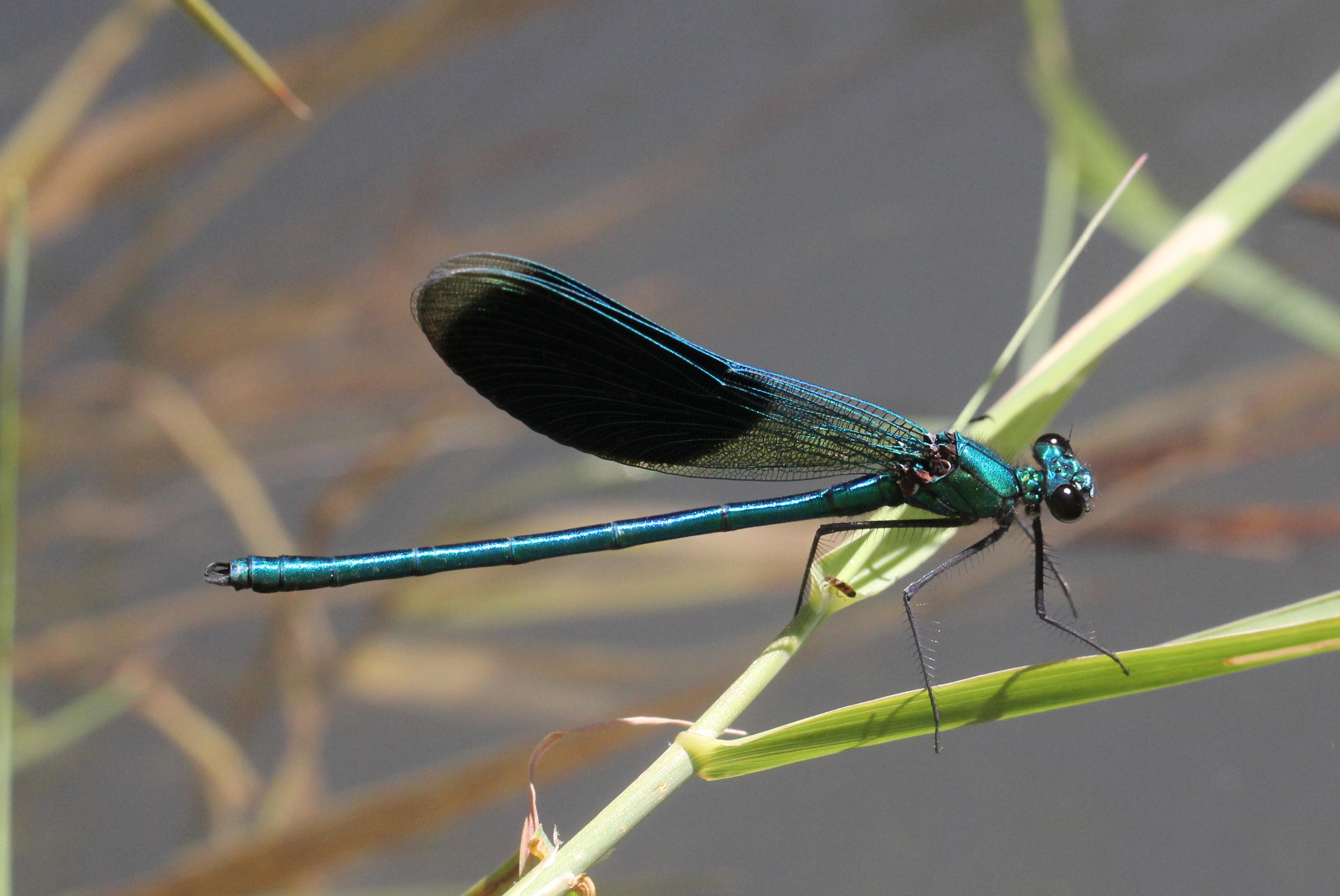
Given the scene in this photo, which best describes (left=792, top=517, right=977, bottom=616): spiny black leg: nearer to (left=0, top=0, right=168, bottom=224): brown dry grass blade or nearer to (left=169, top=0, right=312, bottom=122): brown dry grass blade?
(left=169, top=0, right=312, bottom=122): brown dry grass blade

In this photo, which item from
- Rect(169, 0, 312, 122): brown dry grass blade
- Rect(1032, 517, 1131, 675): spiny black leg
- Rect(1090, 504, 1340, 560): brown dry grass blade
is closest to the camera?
Rect(169, 0, 312, 122): brown dry grass blade

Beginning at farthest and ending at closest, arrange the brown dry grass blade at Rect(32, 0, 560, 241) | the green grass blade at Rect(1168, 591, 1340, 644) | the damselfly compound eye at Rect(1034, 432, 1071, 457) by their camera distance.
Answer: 1. the brown dry grass blade at Rect(32, 0, 560, 241)
2. the damselfly compound eye at Rect(1034, 432, 1071, 457)
3. the green grass blade at Rect(1168, 591, 1340, 644)

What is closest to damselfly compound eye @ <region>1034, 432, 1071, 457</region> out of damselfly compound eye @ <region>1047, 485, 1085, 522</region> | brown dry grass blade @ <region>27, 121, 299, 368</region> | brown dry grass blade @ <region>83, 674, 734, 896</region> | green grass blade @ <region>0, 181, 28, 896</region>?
damselfly compound eye @ <region>1047, 485, 1085, 522</region>

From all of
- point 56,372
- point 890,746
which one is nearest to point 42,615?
point 56,372

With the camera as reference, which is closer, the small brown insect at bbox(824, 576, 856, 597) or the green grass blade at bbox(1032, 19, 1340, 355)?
the small brown insect at bbox(824, 576, 856, 597)

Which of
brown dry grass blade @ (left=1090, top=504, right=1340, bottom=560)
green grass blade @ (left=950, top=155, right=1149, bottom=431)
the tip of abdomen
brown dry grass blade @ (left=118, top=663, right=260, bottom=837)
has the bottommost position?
brown dry grass blade @ (left=1090, top=504, right=1340, bottom=560)

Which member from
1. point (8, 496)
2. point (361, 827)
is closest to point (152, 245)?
point (8, 496)
